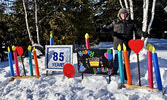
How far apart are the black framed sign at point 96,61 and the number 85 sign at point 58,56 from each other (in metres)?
0.40

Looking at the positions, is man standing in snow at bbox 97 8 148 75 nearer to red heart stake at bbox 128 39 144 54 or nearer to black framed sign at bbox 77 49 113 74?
black framed sign at bbox 77 49 113 74

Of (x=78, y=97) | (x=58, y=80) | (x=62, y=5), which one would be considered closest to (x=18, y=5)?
(x=62, y=5)

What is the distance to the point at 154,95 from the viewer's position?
10.3 ft

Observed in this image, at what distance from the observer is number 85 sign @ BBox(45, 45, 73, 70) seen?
4.70 metres

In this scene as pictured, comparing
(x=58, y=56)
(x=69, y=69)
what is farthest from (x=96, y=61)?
(x=58, y=56)

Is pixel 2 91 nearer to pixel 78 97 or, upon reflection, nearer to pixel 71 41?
pixel 78 97

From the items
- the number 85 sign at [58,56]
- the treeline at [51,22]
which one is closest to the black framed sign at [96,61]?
the number 85 sign at [58,56]

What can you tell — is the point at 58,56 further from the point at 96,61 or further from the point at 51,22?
the point at 51,22

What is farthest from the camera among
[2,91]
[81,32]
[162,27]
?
[162,27]

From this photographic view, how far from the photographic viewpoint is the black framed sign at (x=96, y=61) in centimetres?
412

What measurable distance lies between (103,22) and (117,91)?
44.7 feet

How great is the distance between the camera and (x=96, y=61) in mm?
4262

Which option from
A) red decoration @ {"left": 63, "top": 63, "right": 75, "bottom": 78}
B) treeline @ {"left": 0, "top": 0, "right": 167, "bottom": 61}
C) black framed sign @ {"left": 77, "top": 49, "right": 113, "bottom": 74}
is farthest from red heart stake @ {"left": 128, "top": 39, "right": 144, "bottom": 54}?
treeline @ {"left": 0, "top": 0, "right": 167, "bottom": 61}

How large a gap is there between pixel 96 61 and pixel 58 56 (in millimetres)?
1110
